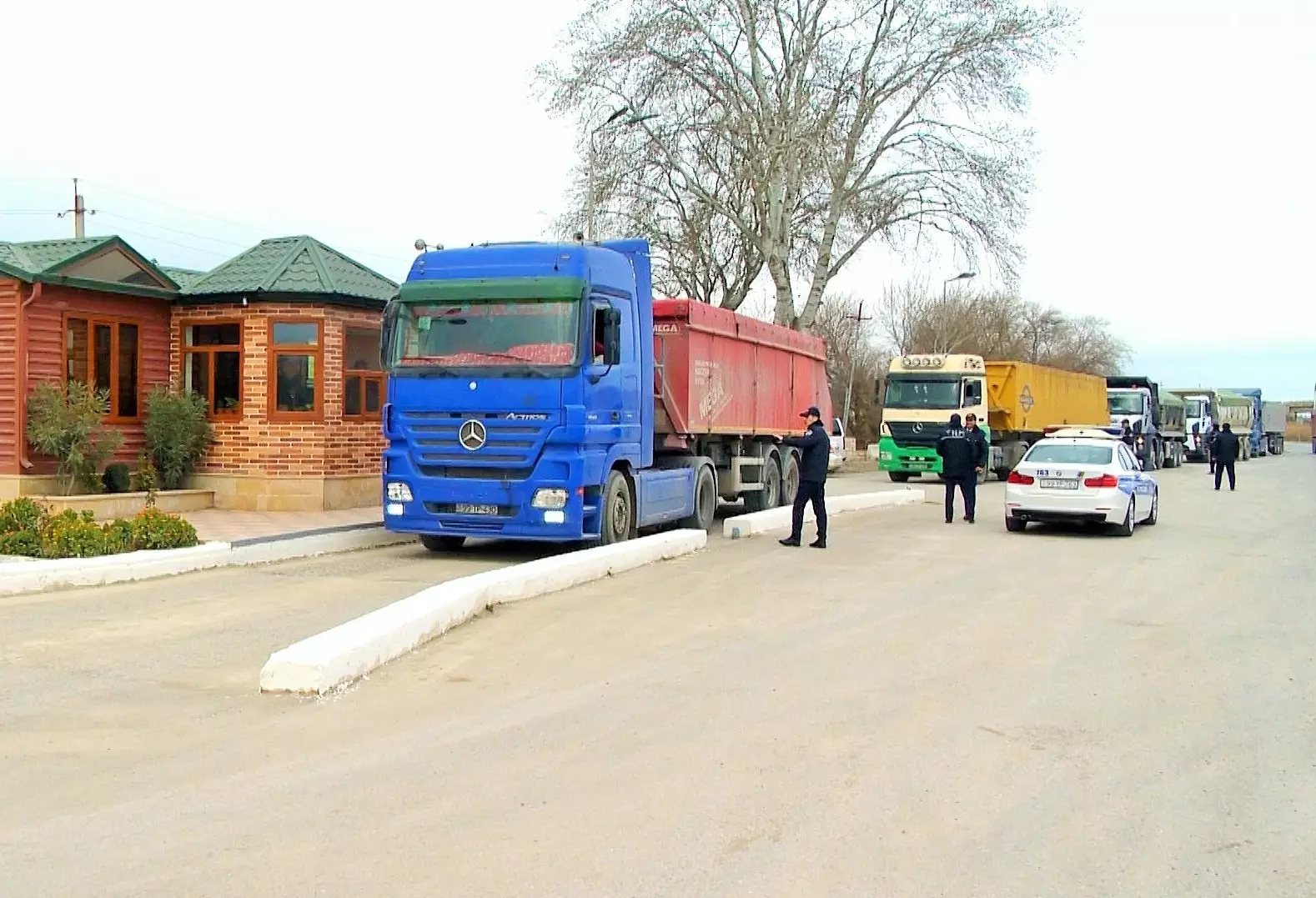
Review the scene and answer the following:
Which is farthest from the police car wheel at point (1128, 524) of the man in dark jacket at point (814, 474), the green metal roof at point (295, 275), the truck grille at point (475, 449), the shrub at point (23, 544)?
the shrub at point (23, 544)

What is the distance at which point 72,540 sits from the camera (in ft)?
39.5

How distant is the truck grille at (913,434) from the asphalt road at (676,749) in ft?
64.9

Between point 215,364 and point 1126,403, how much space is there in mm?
34716

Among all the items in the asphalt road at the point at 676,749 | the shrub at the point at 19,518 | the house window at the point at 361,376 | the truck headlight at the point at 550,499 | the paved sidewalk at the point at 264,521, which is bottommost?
the asphalt road at the point at 676,749

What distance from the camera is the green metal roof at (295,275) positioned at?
18.3 metres

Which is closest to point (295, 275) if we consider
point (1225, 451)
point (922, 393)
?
point (922, 393)

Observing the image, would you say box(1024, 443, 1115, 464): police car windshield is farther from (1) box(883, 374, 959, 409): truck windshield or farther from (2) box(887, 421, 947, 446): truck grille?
(1) box(883, 374, 959, 409): truck windshield

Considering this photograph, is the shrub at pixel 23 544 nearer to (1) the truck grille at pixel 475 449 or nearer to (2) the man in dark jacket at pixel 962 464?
(1) the truck grille at pixel 475 449

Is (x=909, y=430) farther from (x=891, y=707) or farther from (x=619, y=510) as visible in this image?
(x=891, y=707)

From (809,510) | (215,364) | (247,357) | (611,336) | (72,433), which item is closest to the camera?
(611,336)

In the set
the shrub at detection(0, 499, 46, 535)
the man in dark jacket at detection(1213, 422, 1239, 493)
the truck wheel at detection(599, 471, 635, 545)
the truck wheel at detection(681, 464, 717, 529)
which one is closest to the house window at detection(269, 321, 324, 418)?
the shrub at detection(0, 499, 46, 535)

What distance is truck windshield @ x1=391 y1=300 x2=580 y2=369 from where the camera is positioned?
1316 cm

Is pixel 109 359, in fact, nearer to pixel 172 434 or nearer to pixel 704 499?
pixel 172 434

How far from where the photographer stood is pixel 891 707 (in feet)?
23.5
